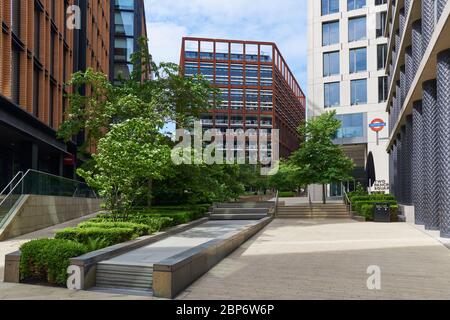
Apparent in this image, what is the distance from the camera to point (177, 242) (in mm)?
13938

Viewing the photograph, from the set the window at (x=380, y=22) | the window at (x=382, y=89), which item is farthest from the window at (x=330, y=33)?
the window at (x=382, y=89)

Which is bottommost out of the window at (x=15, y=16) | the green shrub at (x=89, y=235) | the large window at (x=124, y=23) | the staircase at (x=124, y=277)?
the staircase at (x=124, y=277)

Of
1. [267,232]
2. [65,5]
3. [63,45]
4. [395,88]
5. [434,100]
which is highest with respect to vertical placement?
[65,5]

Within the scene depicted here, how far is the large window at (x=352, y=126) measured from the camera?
4534cm

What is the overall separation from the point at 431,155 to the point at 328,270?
10959 millimetres

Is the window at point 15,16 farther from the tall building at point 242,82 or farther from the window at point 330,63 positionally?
the tall building at point 242,82

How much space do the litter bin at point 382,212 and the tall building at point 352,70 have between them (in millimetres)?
18534

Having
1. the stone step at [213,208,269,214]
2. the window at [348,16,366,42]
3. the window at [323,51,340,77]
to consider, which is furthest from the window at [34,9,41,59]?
the window at [348,16,366,42]

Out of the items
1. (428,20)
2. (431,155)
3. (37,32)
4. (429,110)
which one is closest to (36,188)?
(37,32)

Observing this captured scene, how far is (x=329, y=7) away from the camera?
47.9 meters
